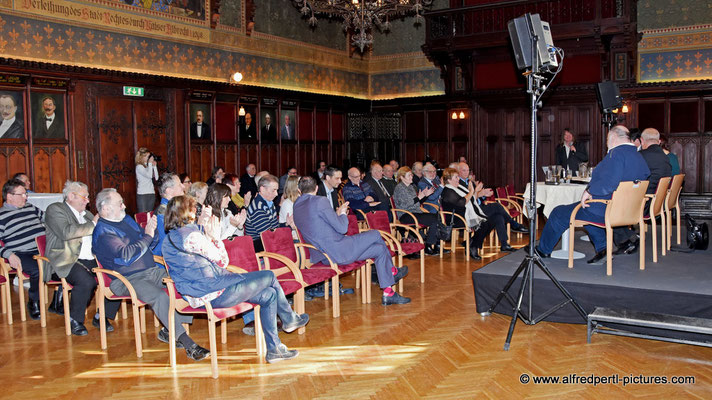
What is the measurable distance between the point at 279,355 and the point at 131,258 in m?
1.41

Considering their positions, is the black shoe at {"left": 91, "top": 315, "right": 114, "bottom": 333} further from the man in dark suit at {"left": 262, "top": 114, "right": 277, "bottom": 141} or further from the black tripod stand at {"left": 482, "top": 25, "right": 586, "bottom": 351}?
the man in dark suit at {"left": 262, "top": 114, "right": 277, "bottom": 141}

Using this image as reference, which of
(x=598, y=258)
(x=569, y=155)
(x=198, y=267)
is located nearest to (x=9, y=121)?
(x=198, y=267)

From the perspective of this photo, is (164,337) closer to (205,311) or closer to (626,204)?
(205,311)

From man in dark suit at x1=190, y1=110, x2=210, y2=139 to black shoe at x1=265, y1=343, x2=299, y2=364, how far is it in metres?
8.58

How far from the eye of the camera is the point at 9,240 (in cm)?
569

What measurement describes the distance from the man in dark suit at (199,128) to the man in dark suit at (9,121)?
3.36m

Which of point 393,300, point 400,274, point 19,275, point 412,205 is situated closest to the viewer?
point 19,275

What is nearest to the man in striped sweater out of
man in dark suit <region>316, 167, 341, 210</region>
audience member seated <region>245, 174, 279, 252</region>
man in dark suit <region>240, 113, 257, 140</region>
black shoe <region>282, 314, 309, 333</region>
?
audience member seated <region>245, 174, 279, 252</region>

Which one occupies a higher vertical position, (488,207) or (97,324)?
(488,207)

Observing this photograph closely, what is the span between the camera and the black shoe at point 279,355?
176 inches

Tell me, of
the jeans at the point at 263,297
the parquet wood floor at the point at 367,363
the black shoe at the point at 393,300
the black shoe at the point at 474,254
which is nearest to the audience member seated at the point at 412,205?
the black shoe at the point at 474,254

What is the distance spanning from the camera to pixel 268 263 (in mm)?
5340

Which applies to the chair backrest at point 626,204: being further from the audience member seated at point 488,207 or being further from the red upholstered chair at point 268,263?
the audience member seated at point 488,207

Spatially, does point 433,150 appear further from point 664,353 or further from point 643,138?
point 664,353
